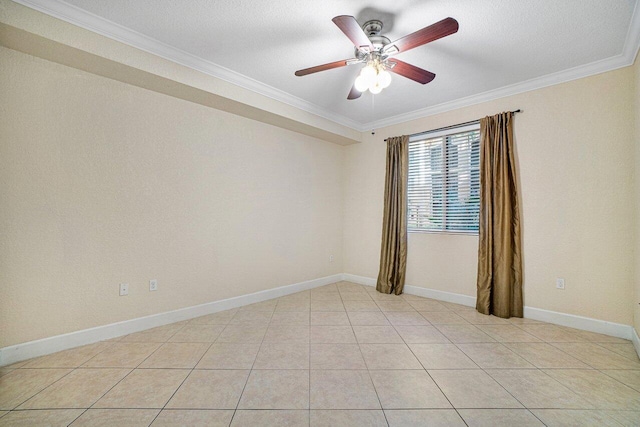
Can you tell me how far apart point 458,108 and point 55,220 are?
15.4ft

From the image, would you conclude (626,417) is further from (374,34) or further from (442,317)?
(374,34)

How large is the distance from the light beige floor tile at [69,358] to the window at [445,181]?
3969 mm

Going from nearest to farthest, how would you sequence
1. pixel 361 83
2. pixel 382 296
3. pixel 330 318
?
1. pixel 361 83
2. pixel 330 318
3. pixel 382 296

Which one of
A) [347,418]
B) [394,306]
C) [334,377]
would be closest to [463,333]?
[394,306]

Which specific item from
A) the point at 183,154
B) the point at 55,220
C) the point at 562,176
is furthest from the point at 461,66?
the point at 55,220

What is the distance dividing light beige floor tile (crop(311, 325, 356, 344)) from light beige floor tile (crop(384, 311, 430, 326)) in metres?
0.59

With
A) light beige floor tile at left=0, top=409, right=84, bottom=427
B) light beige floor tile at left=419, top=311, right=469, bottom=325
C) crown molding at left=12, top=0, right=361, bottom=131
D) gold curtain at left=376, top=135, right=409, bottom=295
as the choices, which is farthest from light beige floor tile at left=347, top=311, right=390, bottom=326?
crown molding at left=12, top=0, right=361, bottom=131

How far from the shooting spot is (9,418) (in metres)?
1.58

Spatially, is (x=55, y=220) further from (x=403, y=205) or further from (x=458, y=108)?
(x=458, y=108)

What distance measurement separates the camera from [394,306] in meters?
3.66

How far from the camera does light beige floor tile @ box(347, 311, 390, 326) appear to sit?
121 inches

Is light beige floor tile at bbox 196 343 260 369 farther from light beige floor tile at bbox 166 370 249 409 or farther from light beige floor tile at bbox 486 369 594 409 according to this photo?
light beige floor tile at bbox 486 369 594 409

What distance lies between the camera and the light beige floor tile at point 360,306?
11.6ft

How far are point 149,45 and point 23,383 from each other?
2838 millimetres
